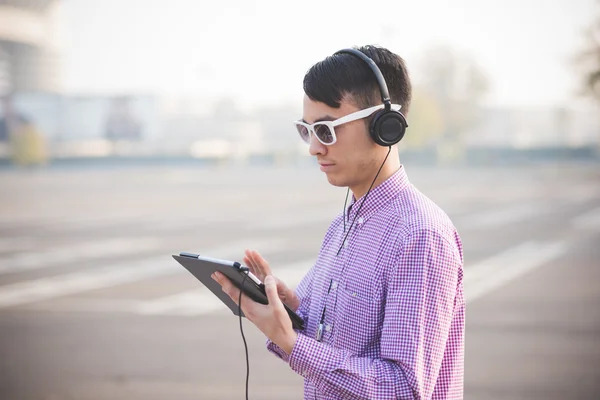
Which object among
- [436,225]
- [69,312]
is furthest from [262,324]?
[69,312]

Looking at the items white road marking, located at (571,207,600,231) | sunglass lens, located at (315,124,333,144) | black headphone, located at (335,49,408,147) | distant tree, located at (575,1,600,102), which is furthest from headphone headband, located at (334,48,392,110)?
white road marking, located at (571,207,600,231)

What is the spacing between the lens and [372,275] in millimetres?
Answer: 1677

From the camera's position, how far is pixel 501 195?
30766mm

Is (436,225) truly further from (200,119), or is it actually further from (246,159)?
(200,119)

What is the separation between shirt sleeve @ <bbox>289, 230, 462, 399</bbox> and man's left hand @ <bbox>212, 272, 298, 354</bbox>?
27mm

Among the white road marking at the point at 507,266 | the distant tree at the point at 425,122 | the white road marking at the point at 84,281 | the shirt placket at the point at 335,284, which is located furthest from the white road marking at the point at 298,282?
the distant tree at the point at 425,122

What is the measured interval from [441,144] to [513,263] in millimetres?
68302

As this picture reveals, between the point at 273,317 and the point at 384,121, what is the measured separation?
549 millimetres

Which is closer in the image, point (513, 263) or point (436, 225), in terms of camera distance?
point (436, 225)

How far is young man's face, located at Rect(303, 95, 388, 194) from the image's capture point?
1.77m

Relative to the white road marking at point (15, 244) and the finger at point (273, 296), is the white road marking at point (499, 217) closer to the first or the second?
the white road marking at point (15, 244)

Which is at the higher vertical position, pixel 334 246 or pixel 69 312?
pixel 334 246

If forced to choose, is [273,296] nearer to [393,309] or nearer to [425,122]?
[393,309]

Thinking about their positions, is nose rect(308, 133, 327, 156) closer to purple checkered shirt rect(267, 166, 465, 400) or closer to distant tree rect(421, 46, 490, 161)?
purple checkered shirt rect(267, 166, 465, 400)
